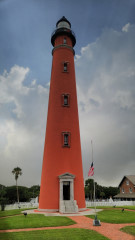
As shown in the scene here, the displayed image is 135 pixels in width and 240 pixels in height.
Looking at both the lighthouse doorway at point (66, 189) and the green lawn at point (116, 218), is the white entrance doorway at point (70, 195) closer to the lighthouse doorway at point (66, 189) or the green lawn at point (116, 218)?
the lighthouse doorway at point (66, 189)

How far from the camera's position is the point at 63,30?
26500 mm

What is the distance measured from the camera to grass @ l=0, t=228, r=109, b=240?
9555mm

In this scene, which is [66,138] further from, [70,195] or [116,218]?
[116,218]

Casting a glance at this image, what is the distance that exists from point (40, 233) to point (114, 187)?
218ft

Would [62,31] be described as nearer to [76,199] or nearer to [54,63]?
[54,63]

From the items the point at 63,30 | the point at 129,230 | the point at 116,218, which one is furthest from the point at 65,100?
the point at 129,230

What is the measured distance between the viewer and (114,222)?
1373cm

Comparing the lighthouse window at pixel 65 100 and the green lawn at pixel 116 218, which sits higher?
the lighthouse window at pixel 65 100

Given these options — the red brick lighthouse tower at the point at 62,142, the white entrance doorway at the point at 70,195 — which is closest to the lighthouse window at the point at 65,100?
the red brick lighthouse tower at the point at 62,142

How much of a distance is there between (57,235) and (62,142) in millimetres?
12228

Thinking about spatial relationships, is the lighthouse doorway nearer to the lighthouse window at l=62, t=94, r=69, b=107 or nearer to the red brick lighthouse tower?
the red brick lighthouse tower

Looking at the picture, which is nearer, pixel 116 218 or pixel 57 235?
pixel 57 235

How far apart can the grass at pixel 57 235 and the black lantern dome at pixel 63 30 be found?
24.2m

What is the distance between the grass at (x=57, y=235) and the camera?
9.55 meters
